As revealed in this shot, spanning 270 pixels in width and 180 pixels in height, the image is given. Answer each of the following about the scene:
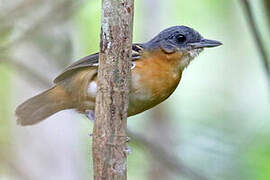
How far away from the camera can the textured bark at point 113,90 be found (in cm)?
323

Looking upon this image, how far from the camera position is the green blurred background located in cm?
514

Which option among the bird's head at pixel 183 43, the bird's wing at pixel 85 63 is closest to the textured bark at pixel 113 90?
the bird's wing at pixel 85 63

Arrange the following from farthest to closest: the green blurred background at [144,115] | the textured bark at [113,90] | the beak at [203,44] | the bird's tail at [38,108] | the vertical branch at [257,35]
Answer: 1. the green blurred background at [144,115]
2. the bird's tail at [38,108]
3. the beak at [203,44]
4. the vertical branch at [257,35]
5. the textured bark at [113,90]

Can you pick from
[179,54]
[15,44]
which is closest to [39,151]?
[15,44]

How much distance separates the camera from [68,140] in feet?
18.7

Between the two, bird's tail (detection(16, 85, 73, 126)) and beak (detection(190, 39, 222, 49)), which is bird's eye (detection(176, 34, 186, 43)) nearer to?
beak (detection(190, 39, 222, 49))

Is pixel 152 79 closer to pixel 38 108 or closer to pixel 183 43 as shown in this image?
pixel 183 43

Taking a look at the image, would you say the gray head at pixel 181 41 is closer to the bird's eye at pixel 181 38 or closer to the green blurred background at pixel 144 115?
the bird's eye at pixel 181 38

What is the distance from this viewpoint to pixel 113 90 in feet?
10.7

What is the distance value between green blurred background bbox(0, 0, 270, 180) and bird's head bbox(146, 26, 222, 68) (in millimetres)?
409

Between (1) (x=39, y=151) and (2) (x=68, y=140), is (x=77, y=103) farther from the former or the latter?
(1) (x=39, y=151)

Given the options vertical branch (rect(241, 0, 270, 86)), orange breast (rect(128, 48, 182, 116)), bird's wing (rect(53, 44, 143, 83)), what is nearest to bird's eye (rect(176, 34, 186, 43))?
orange breast (rect(128, 48, 182, 116))

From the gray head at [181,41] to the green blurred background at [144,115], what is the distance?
40 centimetres

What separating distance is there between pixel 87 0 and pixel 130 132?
1465mm
